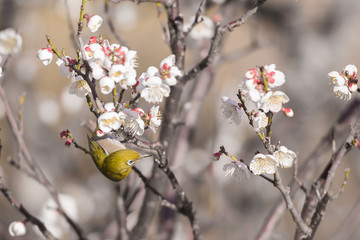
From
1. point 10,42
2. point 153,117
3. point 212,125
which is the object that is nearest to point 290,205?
point 153,117

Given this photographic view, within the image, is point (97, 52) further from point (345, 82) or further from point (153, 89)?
point (345, 82)

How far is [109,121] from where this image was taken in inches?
29.8

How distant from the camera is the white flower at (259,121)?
2.58 feet

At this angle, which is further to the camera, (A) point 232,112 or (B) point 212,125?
(B) point 212,125

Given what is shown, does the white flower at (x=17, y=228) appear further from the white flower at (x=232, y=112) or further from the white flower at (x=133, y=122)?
the white flower at (x=232, y=112)

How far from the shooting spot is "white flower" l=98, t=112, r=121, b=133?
75 centimetres

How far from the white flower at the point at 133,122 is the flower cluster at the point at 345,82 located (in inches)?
15.9

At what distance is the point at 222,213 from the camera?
2139 mm

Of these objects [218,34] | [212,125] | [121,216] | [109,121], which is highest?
[218,34]

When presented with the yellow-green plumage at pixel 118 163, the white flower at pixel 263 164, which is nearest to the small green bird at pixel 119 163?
the yellow-green plumage at pixel 118 163

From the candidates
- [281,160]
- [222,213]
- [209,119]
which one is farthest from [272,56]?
[281,160]

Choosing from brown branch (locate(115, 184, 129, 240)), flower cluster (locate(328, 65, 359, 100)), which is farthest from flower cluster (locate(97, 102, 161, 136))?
brown branch (locate(115, 184, 129, 240))

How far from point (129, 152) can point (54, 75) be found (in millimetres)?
5551

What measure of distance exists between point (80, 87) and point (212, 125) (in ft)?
11.4
